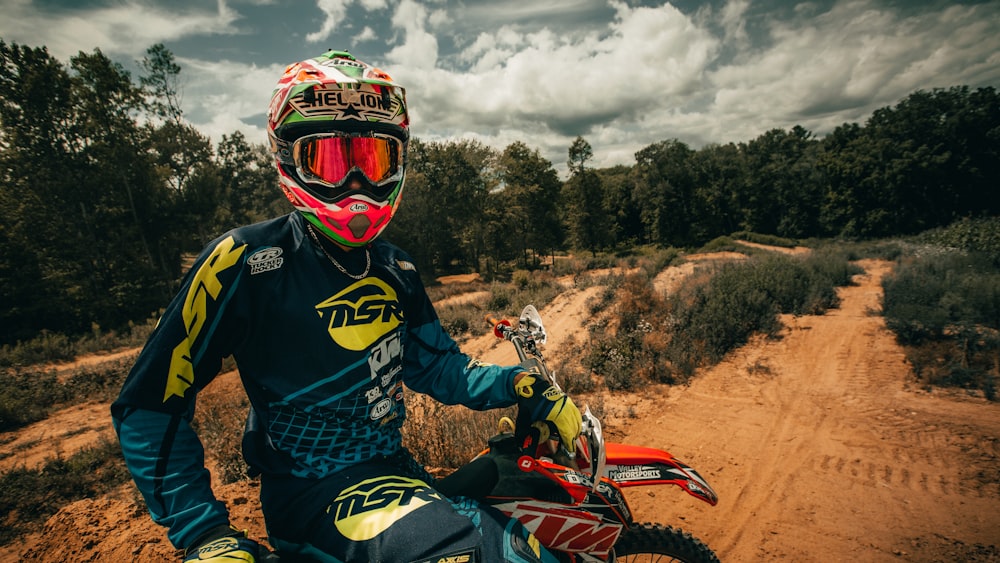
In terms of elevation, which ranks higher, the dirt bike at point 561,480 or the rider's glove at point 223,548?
the rider's glove at point 223,548

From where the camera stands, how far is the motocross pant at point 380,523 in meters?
1.33

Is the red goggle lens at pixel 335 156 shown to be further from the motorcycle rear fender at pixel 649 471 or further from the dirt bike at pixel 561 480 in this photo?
the motorcycle rear fender at pixel 649 471

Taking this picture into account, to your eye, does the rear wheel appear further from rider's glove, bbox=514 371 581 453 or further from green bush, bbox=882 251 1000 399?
green bush, bbox=882 251 1000 399

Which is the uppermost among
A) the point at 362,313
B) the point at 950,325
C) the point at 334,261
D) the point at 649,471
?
the point at 334,261

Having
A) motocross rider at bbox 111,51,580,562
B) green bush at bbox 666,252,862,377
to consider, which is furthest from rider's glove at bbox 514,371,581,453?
green bush at bbox 666,252,862,377

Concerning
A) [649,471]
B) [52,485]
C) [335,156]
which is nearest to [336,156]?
[335,156]

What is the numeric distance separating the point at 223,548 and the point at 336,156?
149cm

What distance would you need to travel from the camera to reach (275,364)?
59.4 inches

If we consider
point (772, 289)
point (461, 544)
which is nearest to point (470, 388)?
point (461, 544)

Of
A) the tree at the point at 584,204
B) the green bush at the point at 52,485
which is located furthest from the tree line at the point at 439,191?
the green bush at the point at 52,485

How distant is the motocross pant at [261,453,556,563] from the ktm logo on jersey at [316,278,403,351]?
539mm

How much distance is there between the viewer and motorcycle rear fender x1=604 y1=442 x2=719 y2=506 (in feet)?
6.72

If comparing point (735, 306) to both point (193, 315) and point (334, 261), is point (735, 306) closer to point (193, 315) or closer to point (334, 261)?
point (334, 261)

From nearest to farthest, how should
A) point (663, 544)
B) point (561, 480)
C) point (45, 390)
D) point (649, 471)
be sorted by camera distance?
point (561, 480)
point (649, 471)
point (663, 544)
point (45, 390)
